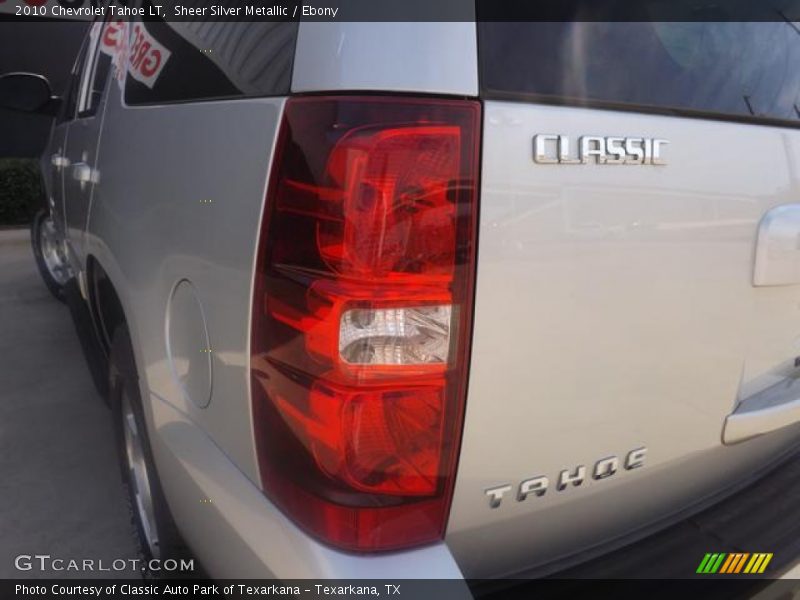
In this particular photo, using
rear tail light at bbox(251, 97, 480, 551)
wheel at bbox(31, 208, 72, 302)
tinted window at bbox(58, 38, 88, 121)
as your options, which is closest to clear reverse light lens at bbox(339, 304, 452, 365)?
rear tail light at bbox(251, 97, 480, 551)

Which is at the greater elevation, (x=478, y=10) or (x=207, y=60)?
(x=478, y=10)

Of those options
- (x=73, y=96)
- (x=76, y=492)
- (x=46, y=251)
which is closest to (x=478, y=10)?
(x=76, y=492)

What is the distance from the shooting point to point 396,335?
1180 mm

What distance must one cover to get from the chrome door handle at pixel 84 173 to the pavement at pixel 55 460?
1.26 m

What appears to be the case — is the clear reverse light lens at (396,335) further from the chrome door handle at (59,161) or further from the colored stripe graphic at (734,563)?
the chrome door handle at (59,161)

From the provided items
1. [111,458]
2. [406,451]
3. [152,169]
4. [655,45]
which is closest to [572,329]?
[406,451]

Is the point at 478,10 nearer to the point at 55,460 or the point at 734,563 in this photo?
the point at 734,563

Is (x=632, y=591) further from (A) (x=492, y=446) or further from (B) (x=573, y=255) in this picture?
(B) (x=573, y=255)

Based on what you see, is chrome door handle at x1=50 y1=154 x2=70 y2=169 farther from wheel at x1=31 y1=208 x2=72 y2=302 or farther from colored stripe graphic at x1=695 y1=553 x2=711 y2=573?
colored stripe graphic at x1=695 y1=553 x2=711 y2=573

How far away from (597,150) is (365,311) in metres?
0.51

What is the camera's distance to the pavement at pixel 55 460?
248 cm

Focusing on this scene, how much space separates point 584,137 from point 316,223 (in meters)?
0.50

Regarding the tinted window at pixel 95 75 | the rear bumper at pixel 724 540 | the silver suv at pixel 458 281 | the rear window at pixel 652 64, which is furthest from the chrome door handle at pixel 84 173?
the rear bumper at pixel 724 540

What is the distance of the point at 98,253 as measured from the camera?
2.24 meters
